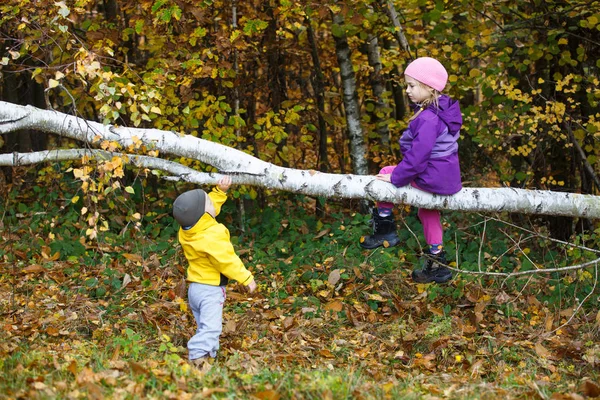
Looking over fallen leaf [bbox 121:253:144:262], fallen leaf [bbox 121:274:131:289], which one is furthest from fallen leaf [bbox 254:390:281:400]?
fallen leaf [bbox 121:253:144:262]

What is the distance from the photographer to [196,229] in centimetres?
517

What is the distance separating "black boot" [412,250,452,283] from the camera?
19.5ft

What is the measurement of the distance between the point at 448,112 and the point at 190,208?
213 cm

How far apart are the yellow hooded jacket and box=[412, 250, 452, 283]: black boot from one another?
170cm

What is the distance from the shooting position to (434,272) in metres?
6.02

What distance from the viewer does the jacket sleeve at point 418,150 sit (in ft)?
16.5

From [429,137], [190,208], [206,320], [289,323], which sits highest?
[429,137]

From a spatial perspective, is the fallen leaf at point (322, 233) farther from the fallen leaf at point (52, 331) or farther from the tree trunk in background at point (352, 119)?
the fallen leaf at point (52, 331)

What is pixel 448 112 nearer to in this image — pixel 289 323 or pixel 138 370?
pixel 289 323

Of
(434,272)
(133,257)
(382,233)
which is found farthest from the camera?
(133,257)

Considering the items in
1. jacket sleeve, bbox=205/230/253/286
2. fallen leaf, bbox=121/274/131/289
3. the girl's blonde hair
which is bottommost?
fallen leaf, bbox=121/274/131/289

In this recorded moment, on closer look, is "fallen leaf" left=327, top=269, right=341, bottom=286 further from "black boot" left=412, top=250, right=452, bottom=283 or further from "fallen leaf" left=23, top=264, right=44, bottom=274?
"fallen leaf" left=23, top=264, right=44, bottom=274

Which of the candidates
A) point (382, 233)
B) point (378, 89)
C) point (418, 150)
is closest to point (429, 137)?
point (418, 150)

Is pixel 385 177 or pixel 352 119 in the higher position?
pixel 352 119
